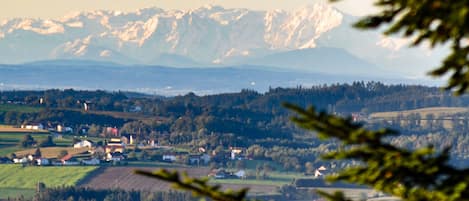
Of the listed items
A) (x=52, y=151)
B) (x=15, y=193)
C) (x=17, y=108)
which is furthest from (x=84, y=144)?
(x=15, y=193)

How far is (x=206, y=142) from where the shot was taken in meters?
137

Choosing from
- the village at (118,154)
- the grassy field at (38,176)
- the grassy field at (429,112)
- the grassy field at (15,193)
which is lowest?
the grassy field at (15,193)

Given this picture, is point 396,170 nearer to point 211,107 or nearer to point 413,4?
point 413,4

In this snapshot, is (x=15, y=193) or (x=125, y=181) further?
(x=125, y=181)

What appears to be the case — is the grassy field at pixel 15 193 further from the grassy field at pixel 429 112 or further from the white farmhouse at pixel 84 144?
the grassy field at pixel 429 112

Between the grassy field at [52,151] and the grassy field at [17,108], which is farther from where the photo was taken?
the grassy field at [17,108]

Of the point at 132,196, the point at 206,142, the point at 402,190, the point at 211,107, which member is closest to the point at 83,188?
the point at 132,196

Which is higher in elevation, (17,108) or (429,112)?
(17,108)

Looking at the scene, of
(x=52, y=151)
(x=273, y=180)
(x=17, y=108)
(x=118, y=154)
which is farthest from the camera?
(x=17, y=108)

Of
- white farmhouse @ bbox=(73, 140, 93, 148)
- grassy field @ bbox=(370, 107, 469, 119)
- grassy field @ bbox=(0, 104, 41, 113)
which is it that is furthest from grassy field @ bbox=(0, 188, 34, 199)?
grassy field @ bbox=(370, 107, 469, 119)

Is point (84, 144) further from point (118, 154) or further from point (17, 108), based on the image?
point (17, 108)

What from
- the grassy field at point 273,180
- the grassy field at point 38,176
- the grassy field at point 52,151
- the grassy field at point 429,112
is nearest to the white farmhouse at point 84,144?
the grassy field at point 52,151

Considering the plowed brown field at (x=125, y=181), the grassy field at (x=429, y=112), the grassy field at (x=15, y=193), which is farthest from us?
the grassy field at (x=429, y=112)

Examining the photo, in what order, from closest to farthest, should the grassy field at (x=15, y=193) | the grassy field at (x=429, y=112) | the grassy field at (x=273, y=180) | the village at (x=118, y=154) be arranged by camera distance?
the grassy field at (x=15, y=193) → the grassy field at (x=273, y=180) → the village at (x=118, y=154) → the grassy field at (x=429, y=112)
